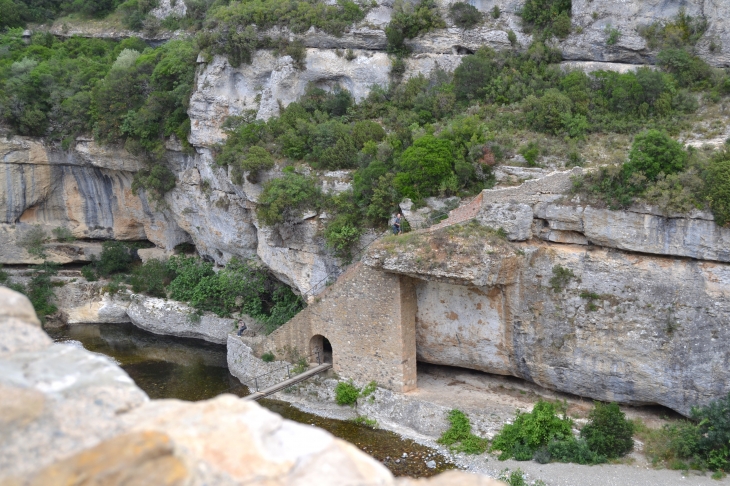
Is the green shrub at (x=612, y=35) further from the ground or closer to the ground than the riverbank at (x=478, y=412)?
further from the ground

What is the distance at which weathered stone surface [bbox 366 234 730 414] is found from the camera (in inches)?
605

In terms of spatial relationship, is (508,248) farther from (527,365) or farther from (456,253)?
(527,365)

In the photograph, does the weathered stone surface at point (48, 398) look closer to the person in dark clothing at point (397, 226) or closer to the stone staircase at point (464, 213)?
the stone staircase at point (464, 213)

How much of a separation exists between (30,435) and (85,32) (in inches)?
1540

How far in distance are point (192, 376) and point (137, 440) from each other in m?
19.1

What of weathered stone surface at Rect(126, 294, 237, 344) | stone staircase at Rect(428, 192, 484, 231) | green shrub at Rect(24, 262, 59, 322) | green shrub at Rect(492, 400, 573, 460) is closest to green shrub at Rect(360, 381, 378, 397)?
green shrub at Rect(492, 400, 573, 460)

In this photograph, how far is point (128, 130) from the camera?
27.9m

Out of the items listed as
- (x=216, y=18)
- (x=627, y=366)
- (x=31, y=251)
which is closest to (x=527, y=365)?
(x=627, y=366)

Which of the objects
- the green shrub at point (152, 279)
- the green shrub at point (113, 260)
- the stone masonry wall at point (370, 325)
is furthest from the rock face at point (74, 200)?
the stone masonry wall at point (370, 325)

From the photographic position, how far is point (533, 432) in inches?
638

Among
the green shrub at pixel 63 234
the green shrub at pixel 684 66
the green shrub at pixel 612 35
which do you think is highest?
the green shrub at pixel 612 35

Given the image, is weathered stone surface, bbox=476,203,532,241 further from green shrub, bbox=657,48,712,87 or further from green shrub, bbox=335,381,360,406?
green shrub, bbox=657,48,712,87

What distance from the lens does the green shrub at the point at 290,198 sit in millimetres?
21359

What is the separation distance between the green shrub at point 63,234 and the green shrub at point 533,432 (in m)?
23.1
